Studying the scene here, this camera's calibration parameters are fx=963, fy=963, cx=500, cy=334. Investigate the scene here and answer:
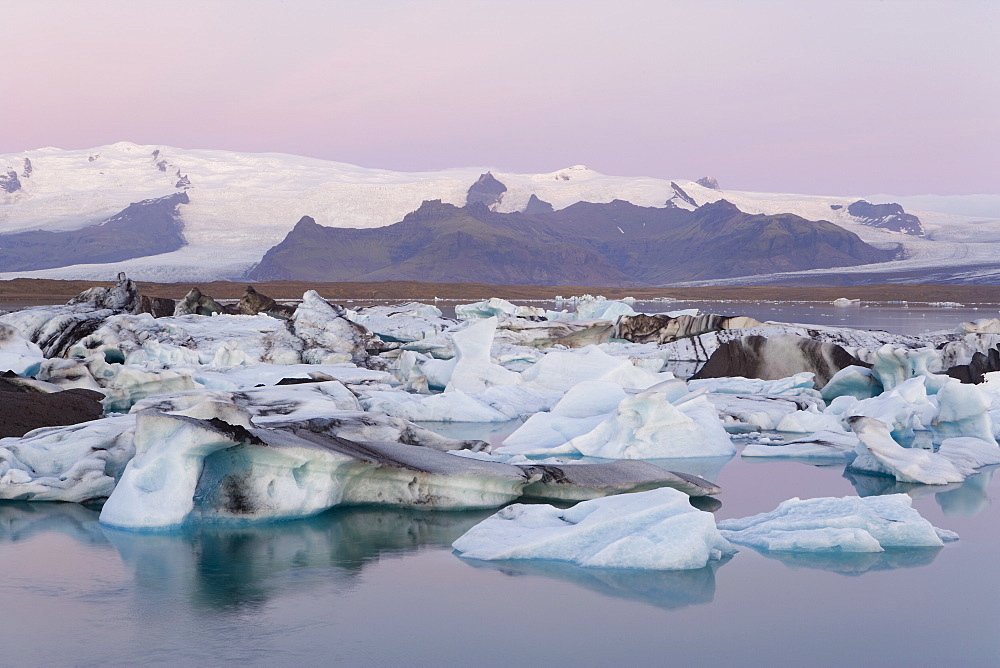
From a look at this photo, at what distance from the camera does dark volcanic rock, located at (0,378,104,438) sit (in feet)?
24.3

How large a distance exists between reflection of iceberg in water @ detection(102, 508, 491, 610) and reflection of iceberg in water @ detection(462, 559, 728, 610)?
591mm

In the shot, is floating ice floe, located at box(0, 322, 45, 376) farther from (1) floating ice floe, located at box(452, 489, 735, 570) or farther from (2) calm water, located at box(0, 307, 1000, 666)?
(1) floating ice floe, located at box(452, 489, 735, 570)

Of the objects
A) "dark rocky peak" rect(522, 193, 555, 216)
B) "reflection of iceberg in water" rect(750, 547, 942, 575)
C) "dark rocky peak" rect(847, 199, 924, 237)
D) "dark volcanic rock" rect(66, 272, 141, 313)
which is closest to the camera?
"reflection of iceberg in water" rect(750, 547, 942, 575)

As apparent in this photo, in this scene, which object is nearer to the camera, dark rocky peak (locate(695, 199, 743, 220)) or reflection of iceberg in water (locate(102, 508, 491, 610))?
reflection of iceberg in water (locate(102, 508, 491, 610))

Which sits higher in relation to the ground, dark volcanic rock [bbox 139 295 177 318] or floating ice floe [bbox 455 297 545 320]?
dark volcanic rock [bbox 139 295 177 318]

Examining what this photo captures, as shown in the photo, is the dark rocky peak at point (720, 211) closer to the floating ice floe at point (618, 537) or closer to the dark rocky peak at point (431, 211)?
the dark rocky peak at point (431, 211)

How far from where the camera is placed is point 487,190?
598 ft

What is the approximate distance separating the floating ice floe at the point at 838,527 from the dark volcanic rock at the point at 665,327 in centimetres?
1242

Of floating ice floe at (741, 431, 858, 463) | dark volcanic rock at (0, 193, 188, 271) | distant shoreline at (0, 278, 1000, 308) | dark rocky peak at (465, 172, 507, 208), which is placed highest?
dark rocky peak at (465, 172, 507, 208)

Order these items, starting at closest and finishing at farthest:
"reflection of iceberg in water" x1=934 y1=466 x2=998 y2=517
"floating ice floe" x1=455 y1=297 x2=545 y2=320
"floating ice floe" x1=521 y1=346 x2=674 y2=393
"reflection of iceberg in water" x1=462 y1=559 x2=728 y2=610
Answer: "reflection of iceberg in water" x1=462 y1=559 x2=728 y2=610, "reflection of iceberg in water" x1=934 y1=466 x2=998 y2=517, "floating ice floe" x1=521 y1=346 x2=674 y2=393, "floating ice floe" x1=455 y1=297 x2=545 y2=320

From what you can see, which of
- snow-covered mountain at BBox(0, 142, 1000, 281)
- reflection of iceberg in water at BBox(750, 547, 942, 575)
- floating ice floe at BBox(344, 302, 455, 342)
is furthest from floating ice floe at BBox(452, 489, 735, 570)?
snow-covered mountain at BBox(0, 142, 1000, 281)

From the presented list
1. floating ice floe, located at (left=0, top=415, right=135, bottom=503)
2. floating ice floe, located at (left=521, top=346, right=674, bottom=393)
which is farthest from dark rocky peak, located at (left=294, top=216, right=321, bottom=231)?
floating ice floe, located at (left=0, top=415, right=135, bottom=503)

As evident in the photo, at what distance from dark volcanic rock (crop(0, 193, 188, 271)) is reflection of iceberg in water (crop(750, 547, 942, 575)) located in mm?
126328

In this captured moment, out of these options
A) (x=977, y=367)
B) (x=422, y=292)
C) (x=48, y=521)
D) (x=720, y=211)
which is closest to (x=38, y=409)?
(x=48, y=521)
